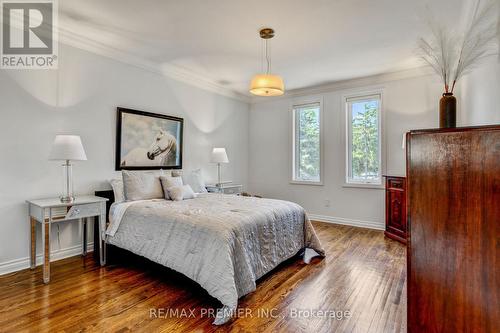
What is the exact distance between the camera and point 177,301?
217cm

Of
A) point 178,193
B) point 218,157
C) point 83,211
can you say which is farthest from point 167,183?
point 218,157

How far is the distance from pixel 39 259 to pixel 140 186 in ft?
4.29

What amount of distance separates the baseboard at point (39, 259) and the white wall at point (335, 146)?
3651 millimetres

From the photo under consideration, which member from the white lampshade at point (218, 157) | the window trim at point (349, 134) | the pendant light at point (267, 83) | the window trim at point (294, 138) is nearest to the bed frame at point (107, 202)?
the white lampshade at point (218, 157)

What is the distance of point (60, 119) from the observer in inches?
119

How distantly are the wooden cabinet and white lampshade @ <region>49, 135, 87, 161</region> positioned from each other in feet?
13.6

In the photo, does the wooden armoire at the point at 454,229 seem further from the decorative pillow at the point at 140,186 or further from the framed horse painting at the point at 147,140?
the framed horse painting at the point at 147,140

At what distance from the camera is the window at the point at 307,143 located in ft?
17.0

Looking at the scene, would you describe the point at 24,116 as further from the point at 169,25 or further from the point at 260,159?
the point at 260,159

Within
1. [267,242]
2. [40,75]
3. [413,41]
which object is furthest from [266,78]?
[40,75]

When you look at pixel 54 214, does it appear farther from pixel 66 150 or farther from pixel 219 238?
pixel 219 238

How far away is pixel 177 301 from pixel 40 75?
9.43 feet

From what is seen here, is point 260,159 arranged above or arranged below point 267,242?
above

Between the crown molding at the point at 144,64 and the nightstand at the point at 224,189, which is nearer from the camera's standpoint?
the crown molding at the point at 144,64
